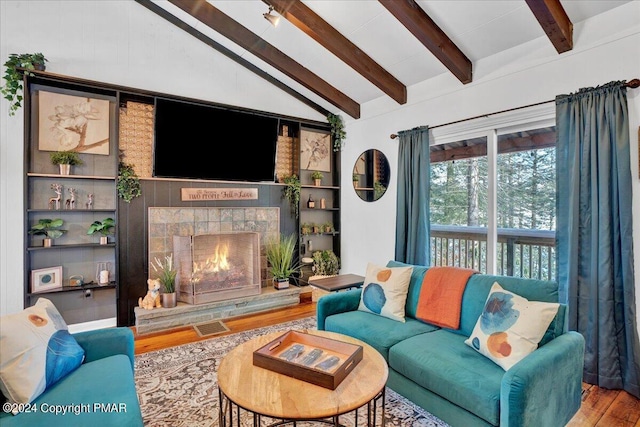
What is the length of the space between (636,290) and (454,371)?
1704 mm

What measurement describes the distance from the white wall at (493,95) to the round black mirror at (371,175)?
3.6 inches

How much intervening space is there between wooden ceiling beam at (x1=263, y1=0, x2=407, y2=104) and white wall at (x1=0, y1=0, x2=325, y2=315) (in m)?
1.51

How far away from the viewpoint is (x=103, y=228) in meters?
3.65

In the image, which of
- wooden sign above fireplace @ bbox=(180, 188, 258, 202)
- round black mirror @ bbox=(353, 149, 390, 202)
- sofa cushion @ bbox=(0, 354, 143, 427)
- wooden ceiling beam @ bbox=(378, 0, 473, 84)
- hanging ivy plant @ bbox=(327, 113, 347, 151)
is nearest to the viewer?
sofa cushion @ bbox=(0, 354, 143, 427)

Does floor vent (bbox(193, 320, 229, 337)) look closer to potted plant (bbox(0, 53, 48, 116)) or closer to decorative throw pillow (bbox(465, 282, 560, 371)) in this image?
decorative throw pillow (bbox(465, 282, 560, 371))

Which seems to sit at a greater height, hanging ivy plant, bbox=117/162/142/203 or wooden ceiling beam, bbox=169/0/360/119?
wooden ceiling beam, bbox=169/0/360/119

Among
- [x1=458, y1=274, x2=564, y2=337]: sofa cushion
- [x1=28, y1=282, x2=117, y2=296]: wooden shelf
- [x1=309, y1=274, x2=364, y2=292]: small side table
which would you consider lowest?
[x1=28, y1=282, x2=117, y2=296]: wooden shelf

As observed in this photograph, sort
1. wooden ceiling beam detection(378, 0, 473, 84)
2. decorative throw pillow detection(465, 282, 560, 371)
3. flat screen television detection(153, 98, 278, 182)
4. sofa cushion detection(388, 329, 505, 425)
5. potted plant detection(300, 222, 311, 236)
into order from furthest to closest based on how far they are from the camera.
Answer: potted plant detection(300, 222, 311, 236) < flat screen television detection(153, 98, 278, 182) < wooden ceiling beam detection(378, 0, 473, 84) < decorative throw pillow detection(465, 282, 560, 371) < sofa cushion detection(388, 329, 505, 425)

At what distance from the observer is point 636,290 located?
7.95 feet

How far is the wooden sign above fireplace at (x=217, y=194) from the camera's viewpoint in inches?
163

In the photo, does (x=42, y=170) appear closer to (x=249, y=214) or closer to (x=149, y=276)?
(x=149, y=276)

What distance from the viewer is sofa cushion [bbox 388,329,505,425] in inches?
66.5

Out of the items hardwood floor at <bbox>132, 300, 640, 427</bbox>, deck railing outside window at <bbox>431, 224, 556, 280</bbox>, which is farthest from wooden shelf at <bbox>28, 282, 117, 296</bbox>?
deck railing outside window at <bbox>431, 224, 556, 280</bbox>

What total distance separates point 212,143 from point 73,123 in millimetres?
1432
